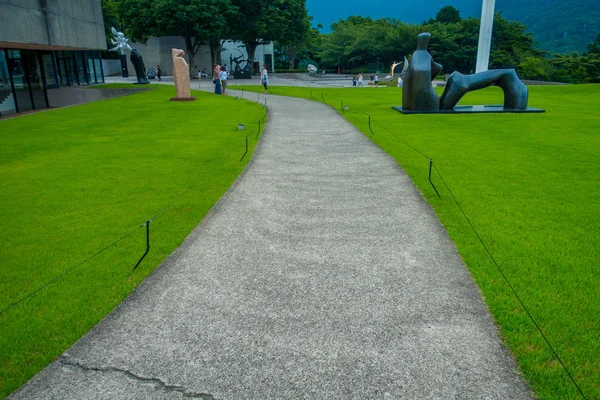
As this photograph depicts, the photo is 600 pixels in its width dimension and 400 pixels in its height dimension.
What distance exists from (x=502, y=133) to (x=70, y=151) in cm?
1323

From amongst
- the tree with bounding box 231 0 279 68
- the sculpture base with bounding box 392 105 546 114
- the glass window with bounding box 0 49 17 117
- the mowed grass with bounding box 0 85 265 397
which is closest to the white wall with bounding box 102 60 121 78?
the tree with bounding box 231 0 279 68

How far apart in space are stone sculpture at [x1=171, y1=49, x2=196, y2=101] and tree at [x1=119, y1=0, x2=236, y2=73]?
2132 centimetres

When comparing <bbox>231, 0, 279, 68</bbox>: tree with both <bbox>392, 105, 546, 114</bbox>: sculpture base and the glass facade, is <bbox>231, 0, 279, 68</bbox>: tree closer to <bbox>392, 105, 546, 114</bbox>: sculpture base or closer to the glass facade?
the glass facade

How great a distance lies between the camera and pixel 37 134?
1484cm

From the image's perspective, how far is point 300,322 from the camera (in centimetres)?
395

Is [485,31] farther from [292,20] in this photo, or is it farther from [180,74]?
[180,74]

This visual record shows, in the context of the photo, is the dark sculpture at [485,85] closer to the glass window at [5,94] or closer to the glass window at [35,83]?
the glass window at [35,83]

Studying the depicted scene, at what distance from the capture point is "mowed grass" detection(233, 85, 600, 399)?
143 inches

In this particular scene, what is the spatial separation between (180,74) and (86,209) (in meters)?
18.4

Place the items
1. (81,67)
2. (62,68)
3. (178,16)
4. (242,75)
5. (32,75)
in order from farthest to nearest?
(242,75), (178,16), (81,67), (62,68), (32,75)

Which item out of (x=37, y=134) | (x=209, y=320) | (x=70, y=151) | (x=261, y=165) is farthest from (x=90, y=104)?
(x=209, y=320)

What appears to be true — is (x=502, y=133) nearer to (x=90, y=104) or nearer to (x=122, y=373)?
(x=122, y=373)

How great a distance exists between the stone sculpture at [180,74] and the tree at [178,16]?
21323mm

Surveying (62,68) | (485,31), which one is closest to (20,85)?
(62,68)
